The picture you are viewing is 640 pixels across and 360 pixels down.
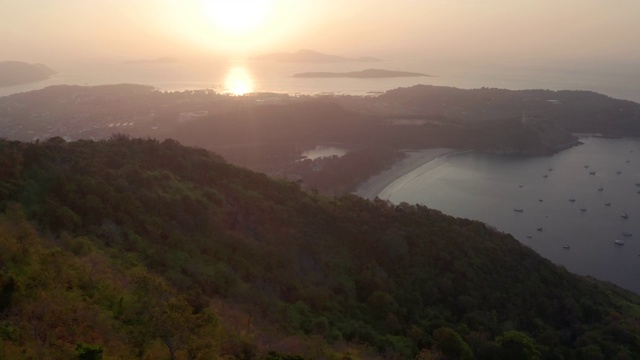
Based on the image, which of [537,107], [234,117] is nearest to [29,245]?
[234,117]

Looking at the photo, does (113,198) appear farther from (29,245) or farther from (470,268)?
(470,268)

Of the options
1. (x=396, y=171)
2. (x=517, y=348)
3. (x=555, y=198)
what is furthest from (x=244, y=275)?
(x=555, y=198)

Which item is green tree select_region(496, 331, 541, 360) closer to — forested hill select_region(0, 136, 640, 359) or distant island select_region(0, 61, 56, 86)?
forested hill select_region(0, 136, 640, 359)

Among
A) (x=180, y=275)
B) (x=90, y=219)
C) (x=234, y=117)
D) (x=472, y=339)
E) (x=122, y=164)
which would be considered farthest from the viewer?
(x=234, y=117)

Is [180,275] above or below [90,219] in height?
below

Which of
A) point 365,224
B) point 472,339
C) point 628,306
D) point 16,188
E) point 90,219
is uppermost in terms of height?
point 16,188

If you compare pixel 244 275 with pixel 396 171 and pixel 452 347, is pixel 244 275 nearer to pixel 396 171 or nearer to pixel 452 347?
pixel 452 347

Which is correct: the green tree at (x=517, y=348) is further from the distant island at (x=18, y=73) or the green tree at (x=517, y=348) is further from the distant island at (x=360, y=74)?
the distant island at (x=360, y=74)
